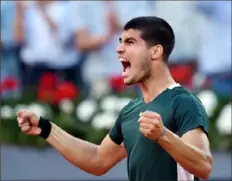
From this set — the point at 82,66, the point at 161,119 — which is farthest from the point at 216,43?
the point at 161,119

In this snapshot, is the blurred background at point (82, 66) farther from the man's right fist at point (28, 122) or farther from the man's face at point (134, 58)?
the man's face at point (134, 58)

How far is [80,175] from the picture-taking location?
752 centimetres

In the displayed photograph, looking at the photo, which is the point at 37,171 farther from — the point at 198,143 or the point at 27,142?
the point at 198,143

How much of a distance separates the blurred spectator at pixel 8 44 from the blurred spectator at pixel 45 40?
0.06 meters

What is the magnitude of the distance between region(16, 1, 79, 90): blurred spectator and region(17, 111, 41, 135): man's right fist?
131 inches

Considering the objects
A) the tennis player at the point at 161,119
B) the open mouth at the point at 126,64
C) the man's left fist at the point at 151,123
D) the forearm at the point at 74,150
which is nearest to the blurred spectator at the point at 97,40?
the forearm at the point at 74,150

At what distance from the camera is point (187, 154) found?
401 cm

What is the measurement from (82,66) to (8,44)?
0.72 meters

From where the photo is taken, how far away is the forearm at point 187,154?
398cm

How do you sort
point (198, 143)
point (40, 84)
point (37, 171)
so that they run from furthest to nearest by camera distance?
point (40, 84) → point (37, 171) → point (198, 143)

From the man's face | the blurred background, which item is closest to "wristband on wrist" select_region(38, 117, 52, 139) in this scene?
the man's face

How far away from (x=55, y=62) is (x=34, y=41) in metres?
0.27

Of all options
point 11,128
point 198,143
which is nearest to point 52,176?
point 11,128

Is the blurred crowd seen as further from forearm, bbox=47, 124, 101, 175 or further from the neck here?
the neck
